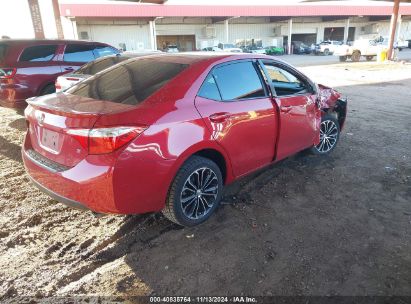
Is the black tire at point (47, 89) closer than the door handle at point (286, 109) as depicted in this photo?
No

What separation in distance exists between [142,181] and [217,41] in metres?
39.7

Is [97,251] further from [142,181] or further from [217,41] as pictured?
[217,41]

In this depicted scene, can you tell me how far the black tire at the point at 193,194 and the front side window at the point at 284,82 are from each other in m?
1.34

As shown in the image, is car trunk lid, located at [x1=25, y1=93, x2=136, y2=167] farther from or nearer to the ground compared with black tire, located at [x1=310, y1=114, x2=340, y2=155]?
farther from the ground

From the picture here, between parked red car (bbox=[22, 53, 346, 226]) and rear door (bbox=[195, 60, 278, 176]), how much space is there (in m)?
0.01

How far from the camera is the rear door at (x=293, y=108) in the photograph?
13.0ft

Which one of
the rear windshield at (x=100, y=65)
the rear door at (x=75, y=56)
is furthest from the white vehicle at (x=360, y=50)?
the rear windshield at (x=100, y=65)

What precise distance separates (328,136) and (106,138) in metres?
3.83

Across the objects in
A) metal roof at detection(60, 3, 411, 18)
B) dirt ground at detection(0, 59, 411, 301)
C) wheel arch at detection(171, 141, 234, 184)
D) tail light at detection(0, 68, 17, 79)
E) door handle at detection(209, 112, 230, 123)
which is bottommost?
dirt ground at detection(0, 59, 411, 301)

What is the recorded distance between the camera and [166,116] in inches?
110

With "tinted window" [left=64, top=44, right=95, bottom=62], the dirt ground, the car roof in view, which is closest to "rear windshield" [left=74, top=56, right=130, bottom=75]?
"tinted window" [left=64, top=44, right=95, bottom=62]

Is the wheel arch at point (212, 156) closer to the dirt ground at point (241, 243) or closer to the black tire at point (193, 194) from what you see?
the black tire at point (193, 194)

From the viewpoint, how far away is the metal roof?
1162 inches

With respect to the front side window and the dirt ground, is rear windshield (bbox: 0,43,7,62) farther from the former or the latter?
the front side window
